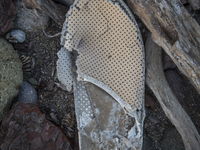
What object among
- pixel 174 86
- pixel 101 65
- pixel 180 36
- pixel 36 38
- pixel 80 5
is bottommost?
pixel 36 38

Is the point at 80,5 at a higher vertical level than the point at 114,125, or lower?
higher

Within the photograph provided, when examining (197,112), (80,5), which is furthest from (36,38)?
(197,112)

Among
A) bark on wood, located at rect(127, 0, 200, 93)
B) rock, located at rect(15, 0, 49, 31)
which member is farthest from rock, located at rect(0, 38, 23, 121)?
bark on wood, located at rect(127, 0, 200, 93)

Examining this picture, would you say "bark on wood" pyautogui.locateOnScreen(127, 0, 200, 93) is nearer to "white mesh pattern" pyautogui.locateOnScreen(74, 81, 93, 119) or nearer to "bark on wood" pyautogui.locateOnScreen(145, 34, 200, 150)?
"bark on wood" pyautogui.locateOnScreen(145, 34, 200, 150)

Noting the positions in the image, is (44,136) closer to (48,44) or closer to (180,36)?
(48,44)

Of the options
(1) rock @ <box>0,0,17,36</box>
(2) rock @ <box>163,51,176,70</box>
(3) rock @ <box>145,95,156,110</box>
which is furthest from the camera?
(3) rock @ <box>145,95,156,110</box>

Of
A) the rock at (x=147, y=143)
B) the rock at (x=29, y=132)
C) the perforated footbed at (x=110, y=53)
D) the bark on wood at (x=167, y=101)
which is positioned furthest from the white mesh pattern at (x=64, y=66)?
the rock at (x=147, y=143)
